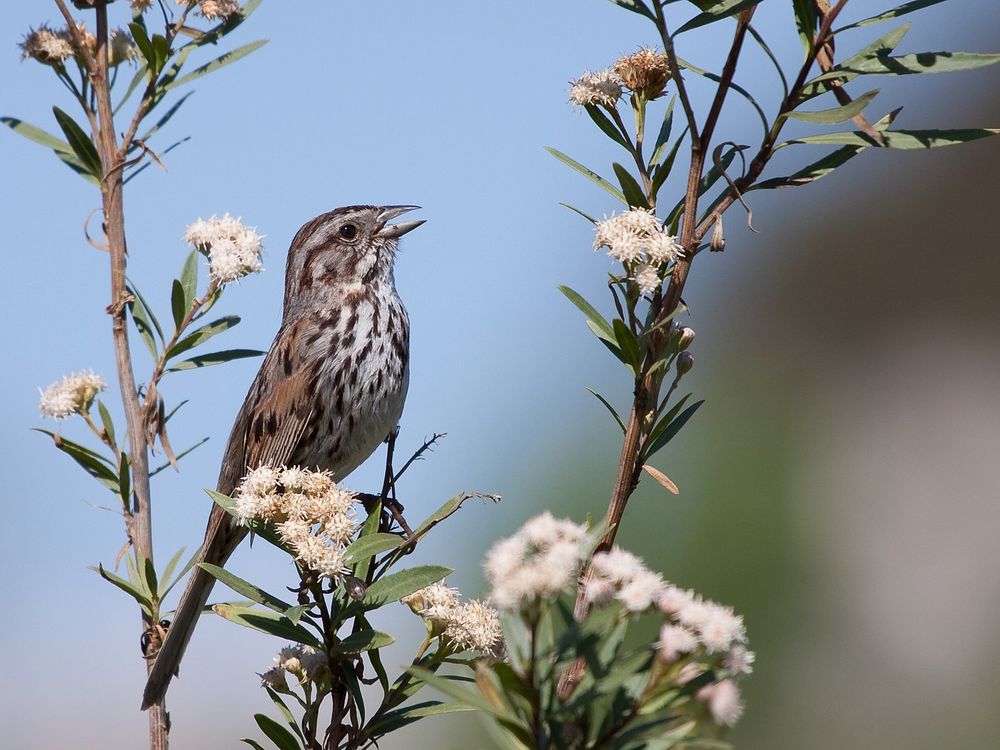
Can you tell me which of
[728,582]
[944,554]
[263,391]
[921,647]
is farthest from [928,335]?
[263,391]

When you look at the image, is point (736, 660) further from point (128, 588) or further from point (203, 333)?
point (203, 333)

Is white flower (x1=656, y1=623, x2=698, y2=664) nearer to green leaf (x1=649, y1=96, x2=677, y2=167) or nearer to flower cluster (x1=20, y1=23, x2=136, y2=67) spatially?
green leaf (x1=649, y1=96, x2=677, y2=167)

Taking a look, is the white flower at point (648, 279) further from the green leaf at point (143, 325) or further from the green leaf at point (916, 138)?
the green leaf at point (143, 325)

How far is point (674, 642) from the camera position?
1300 millimetres

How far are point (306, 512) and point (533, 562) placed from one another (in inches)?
27.2

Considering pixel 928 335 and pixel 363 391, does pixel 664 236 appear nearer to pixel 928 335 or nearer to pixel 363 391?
pixel 363 391

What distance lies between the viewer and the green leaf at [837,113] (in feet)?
5.40

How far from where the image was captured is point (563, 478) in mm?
9258

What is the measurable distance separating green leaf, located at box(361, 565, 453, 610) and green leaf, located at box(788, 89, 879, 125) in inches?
33.8

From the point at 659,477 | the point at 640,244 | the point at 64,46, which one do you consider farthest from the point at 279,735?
the point at 64,46

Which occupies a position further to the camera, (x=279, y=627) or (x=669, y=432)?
(x=279, y=627)

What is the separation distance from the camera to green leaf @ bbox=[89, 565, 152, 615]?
2.27 meters

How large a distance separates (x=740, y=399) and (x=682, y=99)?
31.0 ft

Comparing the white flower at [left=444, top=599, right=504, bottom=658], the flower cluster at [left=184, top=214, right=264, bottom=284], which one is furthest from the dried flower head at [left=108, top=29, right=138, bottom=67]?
the white flower at [left=444, top=599, right=504, bottom=658]
